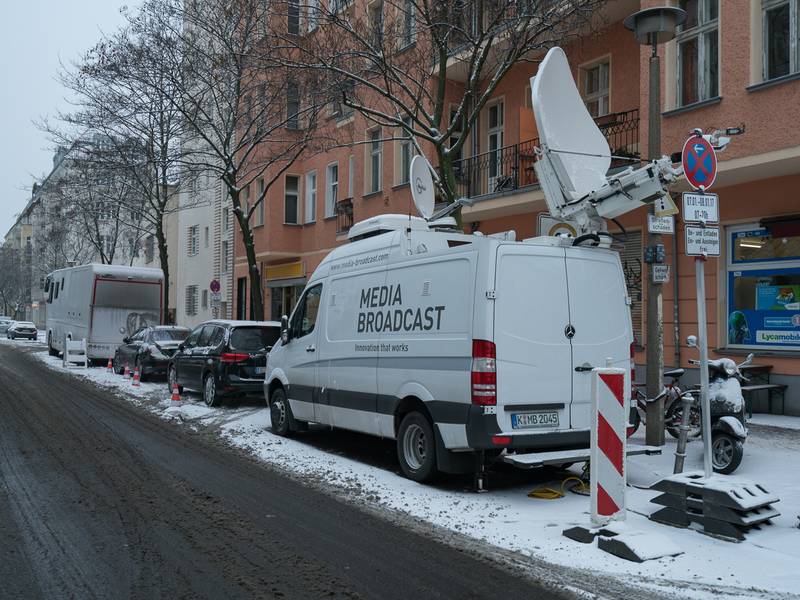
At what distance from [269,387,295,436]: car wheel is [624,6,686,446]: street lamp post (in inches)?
197

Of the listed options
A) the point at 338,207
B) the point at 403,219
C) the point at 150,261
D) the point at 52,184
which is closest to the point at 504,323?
the point at 403,219

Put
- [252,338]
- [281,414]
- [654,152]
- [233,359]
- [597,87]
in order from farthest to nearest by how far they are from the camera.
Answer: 1. [597,87]
2. [252,338]
3. [233,359]
4. [281,414]
5. [654,152]

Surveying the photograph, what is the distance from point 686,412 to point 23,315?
328 feet

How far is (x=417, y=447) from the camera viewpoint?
8.08 m

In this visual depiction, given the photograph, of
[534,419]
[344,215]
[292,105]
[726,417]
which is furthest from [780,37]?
[344,215]

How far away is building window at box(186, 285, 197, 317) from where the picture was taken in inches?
1628

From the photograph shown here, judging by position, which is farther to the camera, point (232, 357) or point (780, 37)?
point (232, 357)

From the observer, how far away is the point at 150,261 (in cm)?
5369

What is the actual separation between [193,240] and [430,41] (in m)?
30.4

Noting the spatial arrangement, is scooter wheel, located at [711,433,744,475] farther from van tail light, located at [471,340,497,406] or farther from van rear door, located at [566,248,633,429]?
van tail light, located at [471,340,497,406]

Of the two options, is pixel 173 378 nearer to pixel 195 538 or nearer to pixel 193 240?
pixel 195 538

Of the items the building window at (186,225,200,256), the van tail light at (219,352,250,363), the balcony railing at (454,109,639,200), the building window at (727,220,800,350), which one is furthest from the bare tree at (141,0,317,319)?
the building window at (186,225,200,256)

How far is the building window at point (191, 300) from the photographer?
41.4 m

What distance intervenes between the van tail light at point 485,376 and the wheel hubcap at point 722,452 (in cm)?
293
